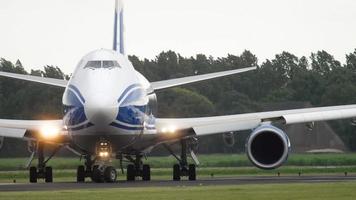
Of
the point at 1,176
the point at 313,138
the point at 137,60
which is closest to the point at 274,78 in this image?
the point at 137,60

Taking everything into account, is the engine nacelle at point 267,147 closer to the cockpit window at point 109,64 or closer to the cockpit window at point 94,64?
the cockpit window at point 109,64

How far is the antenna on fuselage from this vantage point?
170 ft

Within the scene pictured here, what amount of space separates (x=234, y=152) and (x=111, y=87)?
33119 millimetres

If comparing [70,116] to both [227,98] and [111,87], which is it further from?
[227,98]

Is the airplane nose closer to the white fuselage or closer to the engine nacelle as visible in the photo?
the white fuselage

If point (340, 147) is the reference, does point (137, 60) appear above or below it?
above

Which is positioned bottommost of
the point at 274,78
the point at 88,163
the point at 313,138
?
the point at 88,163

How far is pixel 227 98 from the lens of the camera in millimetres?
86250

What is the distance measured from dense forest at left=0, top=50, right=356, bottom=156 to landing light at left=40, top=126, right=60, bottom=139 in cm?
2520

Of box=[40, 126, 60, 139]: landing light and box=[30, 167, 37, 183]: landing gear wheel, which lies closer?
box=[40, 126, 60, 139]: landing light

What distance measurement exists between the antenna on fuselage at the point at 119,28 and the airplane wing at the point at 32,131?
26.3ft

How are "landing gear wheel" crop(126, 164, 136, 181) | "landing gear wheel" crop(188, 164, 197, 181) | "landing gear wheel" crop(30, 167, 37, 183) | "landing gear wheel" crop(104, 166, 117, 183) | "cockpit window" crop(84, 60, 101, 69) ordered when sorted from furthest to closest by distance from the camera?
"landing gear wheel" crop(126, 164, 136, 181)
"landing gear wheel" crop(188, 164, 197, 181)
"landing gear wheel" crop(30, 167, 37, 183)
"cockpit window" crop(84, 60, 101, 69)
"landing gear wheel" crop(104, 166, 117, 183)

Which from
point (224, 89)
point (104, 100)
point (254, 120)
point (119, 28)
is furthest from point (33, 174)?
point (224, 89)

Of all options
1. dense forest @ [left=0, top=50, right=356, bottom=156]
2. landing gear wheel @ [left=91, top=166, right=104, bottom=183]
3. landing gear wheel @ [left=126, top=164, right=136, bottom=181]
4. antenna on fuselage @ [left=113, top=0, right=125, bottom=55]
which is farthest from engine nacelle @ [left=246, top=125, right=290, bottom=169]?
dense forest @ [left=0, top=50, right=356, bottom=156]
